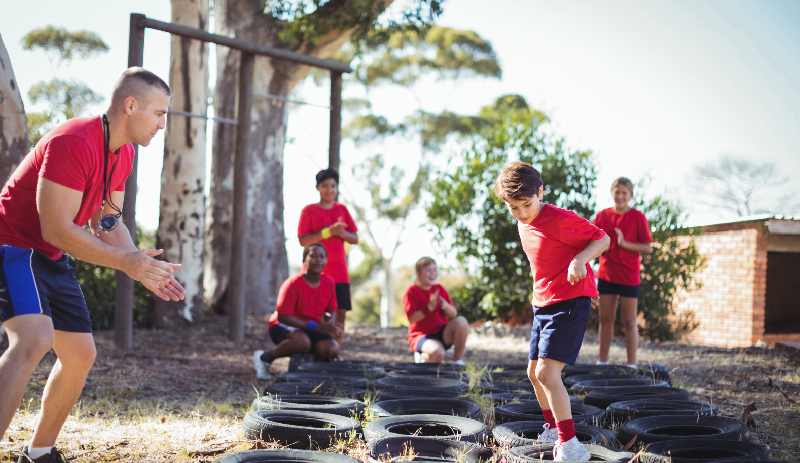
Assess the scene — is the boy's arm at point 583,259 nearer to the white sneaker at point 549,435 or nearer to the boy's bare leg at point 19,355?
the white sneaker at point 549,435

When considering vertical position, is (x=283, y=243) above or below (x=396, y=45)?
below

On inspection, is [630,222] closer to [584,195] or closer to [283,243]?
[584,195]

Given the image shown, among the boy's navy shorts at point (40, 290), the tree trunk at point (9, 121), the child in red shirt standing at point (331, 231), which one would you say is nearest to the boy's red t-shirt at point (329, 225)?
the child in red shirt standing at point (331, 231)

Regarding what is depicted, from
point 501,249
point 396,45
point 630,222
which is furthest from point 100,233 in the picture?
point 396,45

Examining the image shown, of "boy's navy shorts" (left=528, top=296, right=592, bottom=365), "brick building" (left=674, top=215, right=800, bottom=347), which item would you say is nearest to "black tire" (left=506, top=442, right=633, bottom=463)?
"boy's navy shorts" (left=528, top=296, right=592, bottom=365)

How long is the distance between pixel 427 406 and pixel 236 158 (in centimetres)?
546

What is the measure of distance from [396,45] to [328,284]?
22731 mm

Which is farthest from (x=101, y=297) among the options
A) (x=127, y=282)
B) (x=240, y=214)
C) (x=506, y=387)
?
(x=506, y=387)

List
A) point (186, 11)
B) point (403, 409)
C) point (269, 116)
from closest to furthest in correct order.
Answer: point (403, 409) < point (186, 11) < point (269, 116)

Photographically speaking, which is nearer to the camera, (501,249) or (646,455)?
(646,455)

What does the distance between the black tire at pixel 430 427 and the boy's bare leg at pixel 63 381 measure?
1.53 meters

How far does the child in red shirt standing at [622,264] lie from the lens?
6.28 metres

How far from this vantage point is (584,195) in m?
12.0

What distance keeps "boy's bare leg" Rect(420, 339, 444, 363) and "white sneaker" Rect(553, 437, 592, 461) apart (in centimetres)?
326
